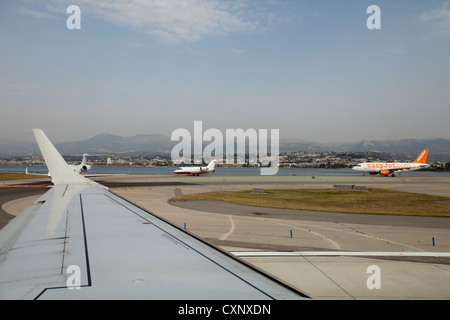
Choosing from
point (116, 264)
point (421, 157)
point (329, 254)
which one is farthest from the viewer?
point (421, 157)

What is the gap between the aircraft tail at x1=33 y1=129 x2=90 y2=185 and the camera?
412 inches

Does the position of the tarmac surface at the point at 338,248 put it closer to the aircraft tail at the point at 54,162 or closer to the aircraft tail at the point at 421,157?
the aircraft tail at the point at 54,162

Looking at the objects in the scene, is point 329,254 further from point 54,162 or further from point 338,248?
point 54,162

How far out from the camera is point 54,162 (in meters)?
11.4

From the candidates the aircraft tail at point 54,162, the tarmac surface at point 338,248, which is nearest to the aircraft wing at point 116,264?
the aircraft tail at point 54,162

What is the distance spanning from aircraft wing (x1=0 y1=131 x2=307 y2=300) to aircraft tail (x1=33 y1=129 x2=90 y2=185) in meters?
4.39

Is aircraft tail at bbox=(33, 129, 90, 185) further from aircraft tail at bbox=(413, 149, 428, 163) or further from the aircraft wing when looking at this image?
aircraft tail at bbox=(413, 149, 428, 163)

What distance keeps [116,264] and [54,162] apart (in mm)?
8852

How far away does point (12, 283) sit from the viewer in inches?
126

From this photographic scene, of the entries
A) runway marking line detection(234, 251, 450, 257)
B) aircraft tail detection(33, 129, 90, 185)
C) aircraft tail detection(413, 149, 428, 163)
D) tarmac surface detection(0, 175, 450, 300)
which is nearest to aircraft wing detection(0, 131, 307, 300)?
aircraft tail detection(33, 129, 90, 185)

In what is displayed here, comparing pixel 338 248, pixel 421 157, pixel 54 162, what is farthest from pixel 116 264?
pixel 421 157
